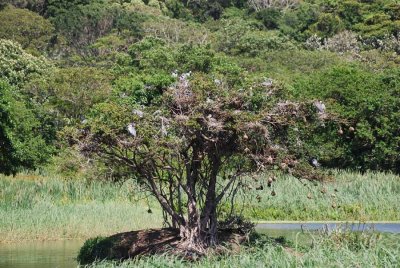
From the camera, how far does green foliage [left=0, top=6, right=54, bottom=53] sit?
59.8 meters

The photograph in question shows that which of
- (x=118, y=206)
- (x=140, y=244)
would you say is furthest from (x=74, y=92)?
(x=140, y=244)

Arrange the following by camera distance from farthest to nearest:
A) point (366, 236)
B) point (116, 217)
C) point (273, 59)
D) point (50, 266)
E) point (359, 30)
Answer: point (359, 30), point (273, 59), point (116, 217), point (50, 266), point (366, 236)

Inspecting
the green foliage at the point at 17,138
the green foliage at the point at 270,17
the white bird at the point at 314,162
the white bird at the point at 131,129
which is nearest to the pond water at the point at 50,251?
the white bird at the point at 314,162

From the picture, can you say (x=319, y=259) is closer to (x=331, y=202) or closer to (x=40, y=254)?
(x=40, y=254)

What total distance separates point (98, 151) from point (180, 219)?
1.79 m

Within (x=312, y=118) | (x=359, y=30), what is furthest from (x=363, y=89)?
(x=359, y=30)

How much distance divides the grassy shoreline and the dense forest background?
3.82 feet

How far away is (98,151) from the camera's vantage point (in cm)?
1423

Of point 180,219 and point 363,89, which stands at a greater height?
point 363,89

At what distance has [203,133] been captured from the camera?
538 inches

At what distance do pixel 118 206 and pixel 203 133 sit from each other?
9499 millimetres

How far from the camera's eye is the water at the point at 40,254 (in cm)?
1614

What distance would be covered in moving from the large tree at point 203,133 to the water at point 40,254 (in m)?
2.92

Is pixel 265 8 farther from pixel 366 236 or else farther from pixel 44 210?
pixel 366 236
